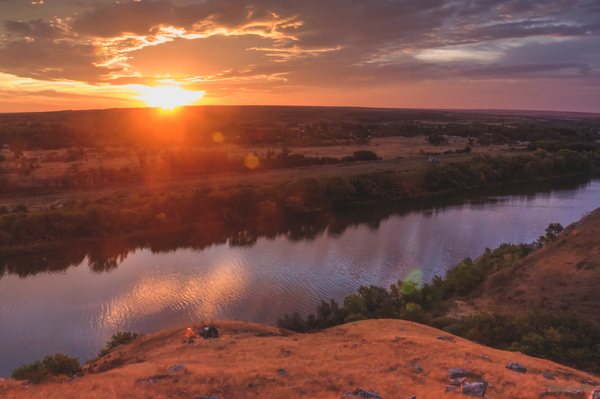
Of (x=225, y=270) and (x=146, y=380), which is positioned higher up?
(x=146, y=380)

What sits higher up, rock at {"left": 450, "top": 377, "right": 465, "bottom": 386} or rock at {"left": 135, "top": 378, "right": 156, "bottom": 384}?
rock at {"left": 450, "top": 377, "right": 465, "bottom": 386}

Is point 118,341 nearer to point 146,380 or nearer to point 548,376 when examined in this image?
point 146,380

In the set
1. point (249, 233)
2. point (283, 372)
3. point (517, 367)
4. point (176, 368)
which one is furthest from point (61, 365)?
point (249, 233)

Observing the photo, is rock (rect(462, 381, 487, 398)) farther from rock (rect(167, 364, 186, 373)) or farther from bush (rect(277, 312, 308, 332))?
bush (rect(277, 312, 308, 332))

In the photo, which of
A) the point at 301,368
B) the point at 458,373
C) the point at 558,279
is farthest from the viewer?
the point at 558,279

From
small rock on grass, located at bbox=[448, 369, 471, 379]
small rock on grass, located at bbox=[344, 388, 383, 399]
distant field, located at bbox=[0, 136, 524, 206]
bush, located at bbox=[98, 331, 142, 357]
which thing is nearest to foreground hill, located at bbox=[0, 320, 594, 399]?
small rock on grass, located at bbox=[448, 369, 471, 379]

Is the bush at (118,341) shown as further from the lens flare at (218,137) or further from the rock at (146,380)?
the lens flare at (218,137)
